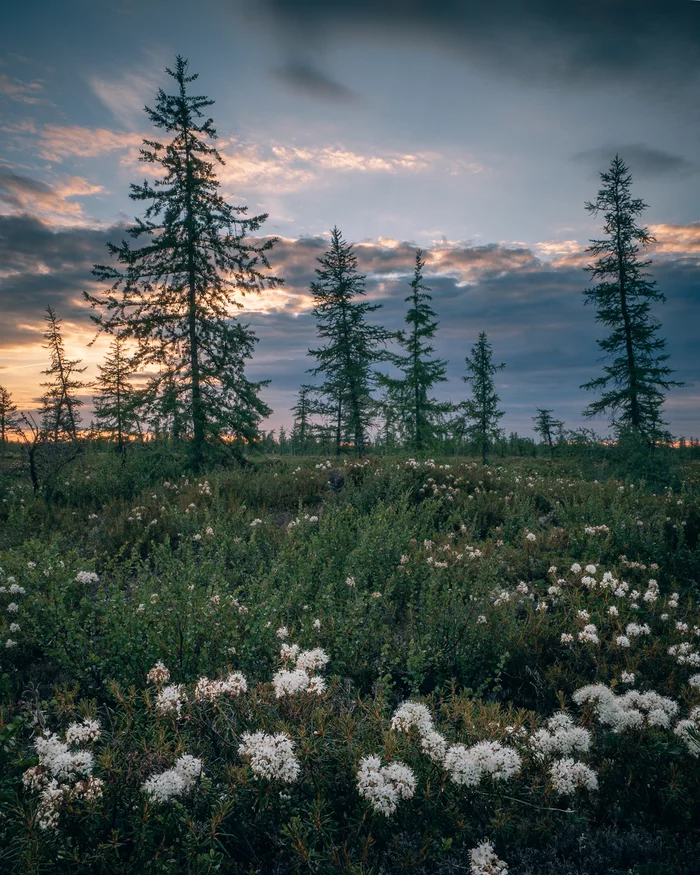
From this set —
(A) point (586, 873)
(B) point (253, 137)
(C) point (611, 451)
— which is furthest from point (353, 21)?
(C) point (611, 451)

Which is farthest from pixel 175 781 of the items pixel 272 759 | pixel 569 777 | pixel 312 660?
pixel 569 777

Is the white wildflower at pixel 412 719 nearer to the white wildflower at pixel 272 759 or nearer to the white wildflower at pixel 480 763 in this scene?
the white wildflower at pixel 480 763

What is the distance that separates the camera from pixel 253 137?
630cm

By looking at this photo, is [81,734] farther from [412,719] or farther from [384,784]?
[412,719]

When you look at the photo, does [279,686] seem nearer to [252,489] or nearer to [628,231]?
[252,489]

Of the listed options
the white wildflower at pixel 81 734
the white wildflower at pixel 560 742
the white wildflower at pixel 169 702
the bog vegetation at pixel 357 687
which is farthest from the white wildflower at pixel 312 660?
the white wildflower at pixel 560 742

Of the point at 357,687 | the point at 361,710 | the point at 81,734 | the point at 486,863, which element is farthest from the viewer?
the point at 357,687

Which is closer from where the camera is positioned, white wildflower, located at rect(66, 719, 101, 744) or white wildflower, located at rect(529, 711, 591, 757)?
white wildflower, located at rect(66, 719, 101, 744)

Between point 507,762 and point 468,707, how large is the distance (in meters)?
0.71

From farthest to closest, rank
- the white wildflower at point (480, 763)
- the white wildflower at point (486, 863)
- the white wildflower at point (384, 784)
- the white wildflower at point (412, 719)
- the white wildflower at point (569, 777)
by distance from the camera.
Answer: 1. the white wildflower at point (412, 719)
2. the white wildflower at point (569, 777)
3. the white wildflower at point (480, 763)
4. the white wildflower at point (384, 784)
5. the white wildflower at point (486, 863)

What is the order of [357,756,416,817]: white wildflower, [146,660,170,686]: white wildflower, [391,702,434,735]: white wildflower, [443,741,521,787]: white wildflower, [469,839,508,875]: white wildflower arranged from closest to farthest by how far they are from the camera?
1. [469,839,508,875]: white wildflower
2. [357,756,416,817]: white wildflower
3. [443,741,521,787]: white wildflower
4. [391,702,434,735]: white wildflower
5. [146,660,170,686]: white wildflower

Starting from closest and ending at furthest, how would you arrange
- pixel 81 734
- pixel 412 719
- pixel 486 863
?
pixel 486 863 < pixel 81 734 < pixel 412 719

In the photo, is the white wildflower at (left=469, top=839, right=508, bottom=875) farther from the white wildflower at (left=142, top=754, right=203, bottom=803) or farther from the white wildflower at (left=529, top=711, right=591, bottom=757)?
the white wildflower at (left=142, top=754, right=203, bottom=803)

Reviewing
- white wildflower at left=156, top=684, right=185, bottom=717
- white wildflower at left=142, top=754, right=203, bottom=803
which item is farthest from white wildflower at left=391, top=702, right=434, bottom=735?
white wildflower at left=156, top=684, right=185, bottom=717
